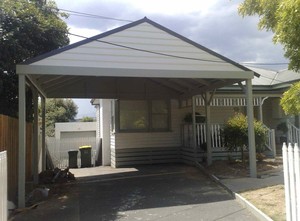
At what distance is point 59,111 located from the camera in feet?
138

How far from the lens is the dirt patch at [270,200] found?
6.83 meters

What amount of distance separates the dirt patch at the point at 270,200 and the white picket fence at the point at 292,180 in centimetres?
100

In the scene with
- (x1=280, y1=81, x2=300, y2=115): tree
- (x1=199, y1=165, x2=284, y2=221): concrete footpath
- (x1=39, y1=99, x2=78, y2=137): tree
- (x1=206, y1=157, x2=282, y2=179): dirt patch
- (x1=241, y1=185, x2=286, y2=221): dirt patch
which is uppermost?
(x1=39, y1=99, x2=78, y2=137): tree

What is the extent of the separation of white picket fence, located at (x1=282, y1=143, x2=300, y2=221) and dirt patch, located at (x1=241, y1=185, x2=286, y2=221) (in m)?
1.00

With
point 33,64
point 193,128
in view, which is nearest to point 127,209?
point 33,64

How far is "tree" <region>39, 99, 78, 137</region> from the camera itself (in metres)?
40.4

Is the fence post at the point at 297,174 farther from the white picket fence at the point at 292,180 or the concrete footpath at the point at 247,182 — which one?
the concrete footpath at the point at 247,182

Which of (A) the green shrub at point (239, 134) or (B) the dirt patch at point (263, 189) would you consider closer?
(B) the dirt patch at point (263, 189)

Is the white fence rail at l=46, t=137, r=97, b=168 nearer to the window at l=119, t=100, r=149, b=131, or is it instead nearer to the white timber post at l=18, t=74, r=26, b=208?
the window at l=119, t=100, r=149, b=131

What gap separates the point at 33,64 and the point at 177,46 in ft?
13.5

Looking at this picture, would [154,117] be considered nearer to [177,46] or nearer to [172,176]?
[172,176]

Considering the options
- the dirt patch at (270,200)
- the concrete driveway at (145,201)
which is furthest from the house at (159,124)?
the dirt patch at (270,200)

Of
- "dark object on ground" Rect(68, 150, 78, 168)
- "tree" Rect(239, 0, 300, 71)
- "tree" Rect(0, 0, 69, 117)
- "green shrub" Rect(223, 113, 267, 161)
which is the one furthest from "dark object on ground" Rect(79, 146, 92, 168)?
"tree" Rect(239, 0, 300, 71)

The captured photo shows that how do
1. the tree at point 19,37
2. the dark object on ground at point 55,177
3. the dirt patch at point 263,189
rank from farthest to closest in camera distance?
the dark object on ground at point 55,177 < the tree at point 19,37 < the dirt patch at point 263,189
